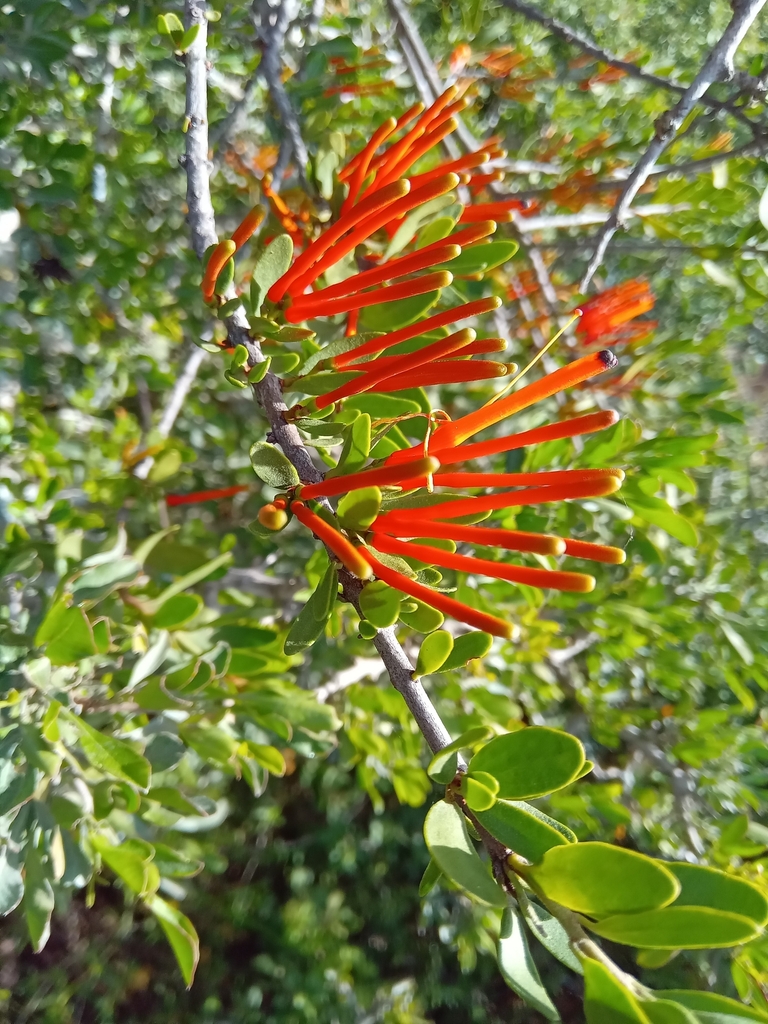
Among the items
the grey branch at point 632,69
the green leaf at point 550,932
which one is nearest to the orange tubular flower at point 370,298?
the green leaf at point 550,932

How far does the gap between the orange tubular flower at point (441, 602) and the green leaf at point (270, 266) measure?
0.21 metres

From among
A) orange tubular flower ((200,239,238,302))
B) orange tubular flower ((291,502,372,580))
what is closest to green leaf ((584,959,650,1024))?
orange tubular flower ((291,502,372,580))

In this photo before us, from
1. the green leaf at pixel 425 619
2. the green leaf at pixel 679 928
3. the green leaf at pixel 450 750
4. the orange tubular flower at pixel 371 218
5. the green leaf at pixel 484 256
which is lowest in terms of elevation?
the green leaf at pixel 679 928

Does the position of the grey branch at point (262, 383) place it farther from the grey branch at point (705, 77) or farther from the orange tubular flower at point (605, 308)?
the orange tubular flower at point (605, 308)

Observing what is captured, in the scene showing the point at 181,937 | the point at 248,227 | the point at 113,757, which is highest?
the point at 248,227

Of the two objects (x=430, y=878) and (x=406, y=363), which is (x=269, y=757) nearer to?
(x=430, y=878)

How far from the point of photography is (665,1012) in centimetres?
30

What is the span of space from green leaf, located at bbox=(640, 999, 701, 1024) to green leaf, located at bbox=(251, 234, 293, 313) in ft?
1.52

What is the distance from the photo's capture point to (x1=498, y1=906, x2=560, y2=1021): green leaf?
12.7 inches

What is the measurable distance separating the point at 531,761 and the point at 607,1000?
108 mm

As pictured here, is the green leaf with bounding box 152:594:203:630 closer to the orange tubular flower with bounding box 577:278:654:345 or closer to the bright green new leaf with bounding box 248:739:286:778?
the bright green new leaf with bounding box 248:739:286:778

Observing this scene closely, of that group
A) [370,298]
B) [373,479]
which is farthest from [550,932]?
[370,298]

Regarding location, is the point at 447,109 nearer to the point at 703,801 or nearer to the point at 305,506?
the point at 305,506

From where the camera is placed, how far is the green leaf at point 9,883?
1.90ft
